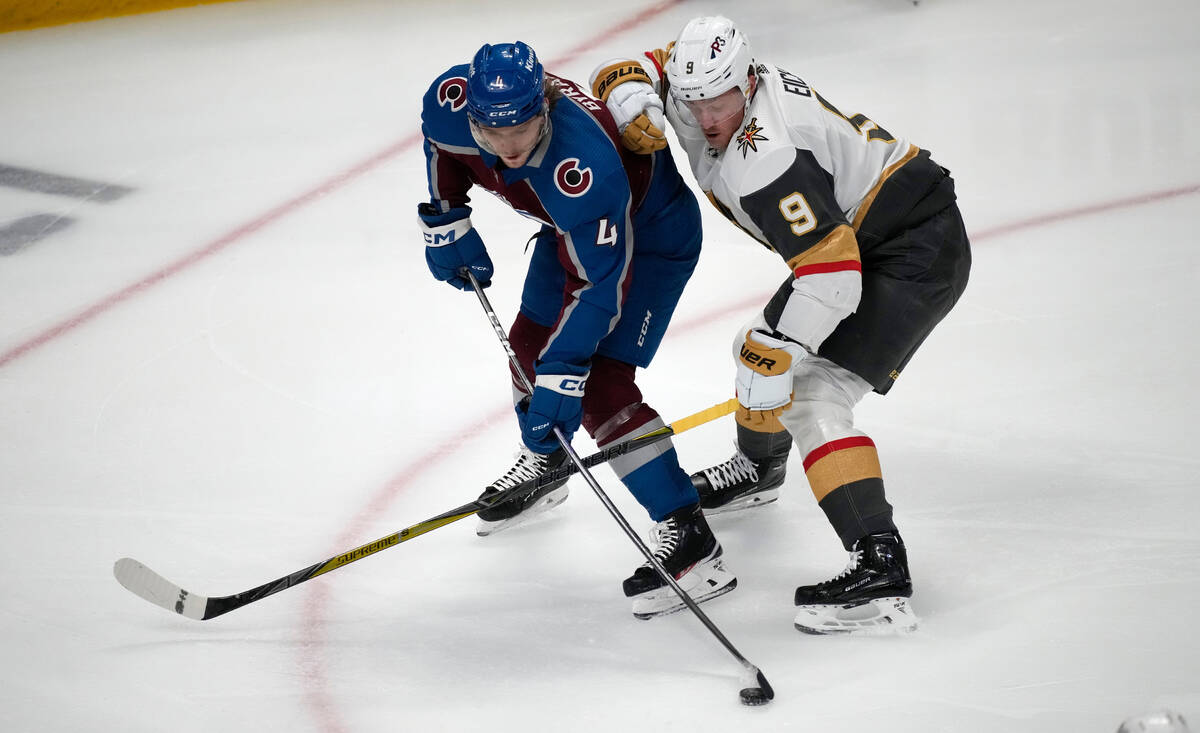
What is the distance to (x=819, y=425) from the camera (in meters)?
2.63

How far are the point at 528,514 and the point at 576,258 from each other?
2.96 feet

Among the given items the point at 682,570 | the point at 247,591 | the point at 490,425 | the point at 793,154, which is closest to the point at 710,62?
the point at 793,154

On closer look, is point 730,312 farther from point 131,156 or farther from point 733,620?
point 131,156

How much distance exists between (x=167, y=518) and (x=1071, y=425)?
7.96ft

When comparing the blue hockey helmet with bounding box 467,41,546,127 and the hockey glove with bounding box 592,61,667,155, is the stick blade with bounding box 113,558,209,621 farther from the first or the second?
the hockey glove with bounding box 592,61,667,155

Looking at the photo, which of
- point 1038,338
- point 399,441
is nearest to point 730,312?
point 1038,338

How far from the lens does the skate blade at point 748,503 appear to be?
3.12 meters

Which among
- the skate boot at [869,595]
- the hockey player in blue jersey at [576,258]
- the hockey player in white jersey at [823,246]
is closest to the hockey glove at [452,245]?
the hockey player in blue jersey at [576,258]

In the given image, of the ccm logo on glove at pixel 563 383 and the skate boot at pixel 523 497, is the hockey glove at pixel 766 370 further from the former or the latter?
the skate boot at pixel 523 497

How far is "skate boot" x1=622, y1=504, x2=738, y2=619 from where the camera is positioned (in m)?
2.74

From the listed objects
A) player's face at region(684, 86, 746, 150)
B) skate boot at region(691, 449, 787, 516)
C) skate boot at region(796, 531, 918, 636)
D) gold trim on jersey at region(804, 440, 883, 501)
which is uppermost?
player's face at region(684, 86, 746, 150)

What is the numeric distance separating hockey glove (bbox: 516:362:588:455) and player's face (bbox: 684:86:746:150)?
57 centimetres

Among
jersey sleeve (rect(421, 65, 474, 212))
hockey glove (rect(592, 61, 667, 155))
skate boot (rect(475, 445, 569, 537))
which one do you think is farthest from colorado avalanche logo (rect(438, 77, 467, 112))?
skate boot (rect(475, 445, 569, 537))

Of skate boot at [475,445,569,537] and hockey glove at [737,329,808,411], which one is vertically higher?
hockey glove at [737,329,808,411]
